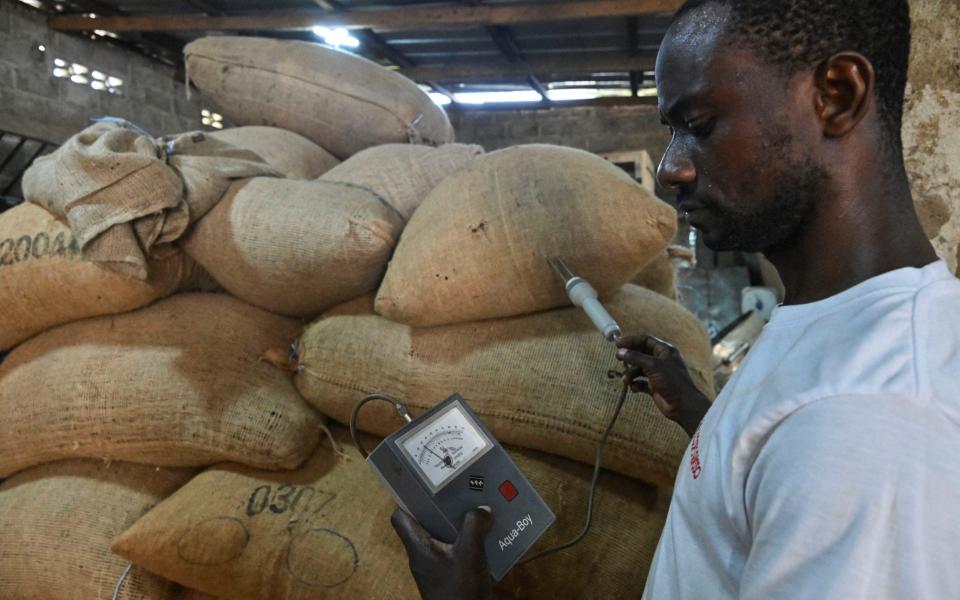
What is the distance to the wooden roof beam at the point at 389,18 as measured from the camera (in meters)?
3.22

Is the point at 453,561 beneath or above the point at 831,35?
beneath

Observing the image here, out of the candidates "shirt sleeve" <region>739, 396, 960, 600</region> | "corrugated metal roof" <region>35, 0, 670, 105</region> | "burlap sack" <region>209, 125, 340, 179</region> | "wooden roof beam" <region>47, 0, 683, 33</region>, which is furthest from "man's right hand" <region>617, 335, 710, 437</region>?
"corrugated metal roof" <region>35, 0, 670, 105</region>

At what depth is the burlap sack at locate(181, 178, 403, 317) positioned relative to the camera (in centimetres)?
114

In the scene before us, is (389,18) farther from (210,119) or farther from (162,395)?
(162,395)

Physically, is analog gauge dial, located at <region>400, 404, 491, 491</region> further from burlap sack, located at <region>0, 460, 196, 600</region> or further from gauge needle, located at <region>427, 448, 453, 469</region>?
burlap sack, located at <region>0, 460, 196, 600</region>

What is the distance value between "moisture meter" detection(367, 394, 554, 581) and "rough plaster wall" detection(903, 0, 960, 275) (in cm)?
81

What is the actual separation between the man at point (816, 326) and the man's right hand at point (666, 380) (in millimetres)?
259

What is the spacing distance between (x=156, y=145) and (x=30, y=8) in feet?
9.88

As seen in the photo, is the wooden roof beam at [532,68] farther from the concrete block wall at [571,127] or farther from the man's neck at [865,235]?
the man's neck at [865,235]

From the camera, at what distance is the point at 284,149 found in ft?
5.56

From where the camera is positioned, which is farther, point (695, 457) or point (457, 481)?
point (457, 481)

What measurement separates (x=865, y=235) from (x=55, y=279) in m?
1.22

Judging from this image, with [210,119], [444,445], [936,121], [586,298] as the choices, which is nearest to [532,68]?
[210,119]

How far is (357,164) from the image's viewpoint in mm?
1442
